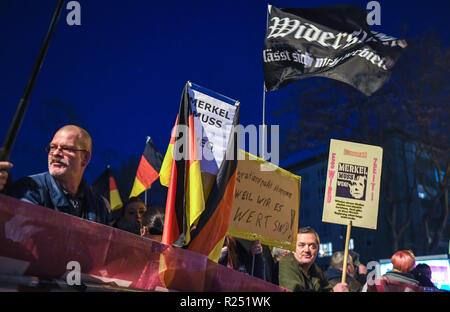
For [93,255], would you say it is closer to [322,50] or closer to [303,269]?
[303,269]

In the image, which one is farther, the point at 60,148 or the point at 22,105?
the point at 60,148

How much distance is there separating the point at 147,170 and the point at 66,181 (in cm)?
560

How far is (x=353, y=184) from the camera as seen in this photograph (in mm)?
4809

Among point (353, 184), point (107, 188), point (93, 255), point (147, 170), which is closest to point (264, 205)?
point (353, 184)

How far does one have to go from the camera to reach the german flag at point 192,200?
3.44m

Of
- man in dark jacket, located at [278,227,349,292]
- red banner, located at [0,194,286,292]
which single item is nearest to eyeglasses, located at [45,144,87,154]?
red banner, located at [0,194,286,292]

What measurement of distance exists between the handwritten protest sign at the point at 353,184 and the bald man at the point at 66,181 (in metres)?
2.67

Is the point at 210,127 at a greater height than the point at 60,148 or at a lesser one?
greater

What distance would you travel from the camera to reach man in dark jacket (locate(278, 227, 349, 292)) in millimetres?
3948

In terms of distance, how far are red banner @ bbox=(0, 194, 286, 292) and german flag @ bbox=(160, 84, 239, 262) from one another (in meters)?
0.51

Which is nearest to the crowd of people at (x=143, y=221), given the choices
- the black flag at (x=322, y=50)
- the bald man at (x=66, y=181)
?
the bald man at (x=66, y=181)

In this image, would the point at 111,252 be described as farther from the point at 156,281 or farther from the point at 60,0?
the point at 60,0
